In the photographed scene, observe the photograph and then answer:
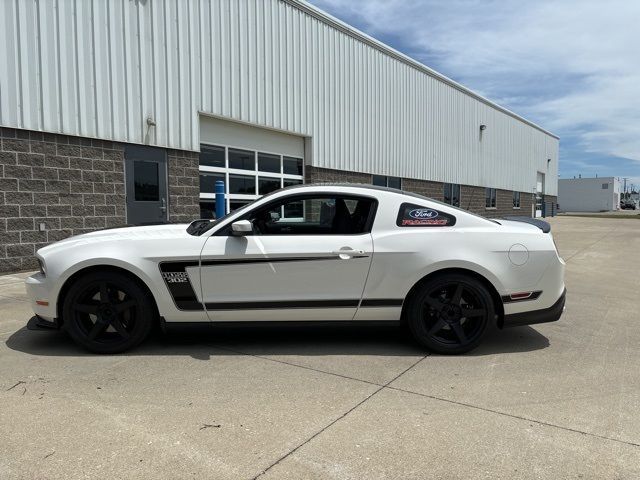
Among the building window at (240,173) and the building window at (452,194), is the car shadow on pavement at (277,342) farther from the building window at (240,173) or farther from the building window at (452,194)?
the building window at (452,194)

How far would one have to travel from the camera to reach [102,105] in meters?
9.16

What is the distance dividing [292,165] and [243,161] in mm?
2038

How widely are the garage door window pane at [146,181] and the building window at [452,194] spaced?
15.9 meters

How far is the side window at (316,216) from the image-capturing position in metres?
4.28

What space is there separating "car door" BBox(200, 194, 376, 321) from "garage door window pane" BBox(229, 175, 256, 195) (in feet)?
26.9

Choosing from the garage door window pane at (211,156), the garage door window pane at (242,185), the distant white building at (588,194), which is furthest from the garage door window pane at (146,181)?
the distant white building at (588,194)

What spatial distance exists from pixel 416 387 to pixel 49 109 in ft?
26.6

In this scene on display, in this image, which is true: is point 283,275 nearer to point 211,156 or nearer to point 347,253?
point 347,253

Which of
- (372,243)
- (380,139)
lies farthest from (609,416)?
(380,139)

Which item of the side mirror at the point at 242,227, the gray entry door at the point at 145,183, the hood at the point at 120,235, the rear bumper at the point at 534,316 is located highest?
the gray entry door at the point at 145,183

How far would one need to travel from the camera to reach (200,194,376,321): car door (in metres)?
4.09

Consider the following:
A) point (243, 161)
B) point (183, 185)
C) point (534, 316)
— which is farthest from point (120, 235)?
point (243, 161)

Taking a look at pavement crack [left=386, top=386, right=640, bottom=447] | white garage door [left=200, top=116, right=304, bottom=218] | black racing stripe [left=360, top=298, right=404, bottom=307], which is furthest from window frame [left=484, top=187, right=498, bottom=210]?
pavement crack [left=386, top=386, right=640, bottom=447]

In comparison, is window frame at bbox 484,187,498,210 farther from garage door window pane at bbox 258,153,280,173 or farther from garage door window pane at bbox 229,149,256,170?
garage door window pane at bbox 229,149,256,170
